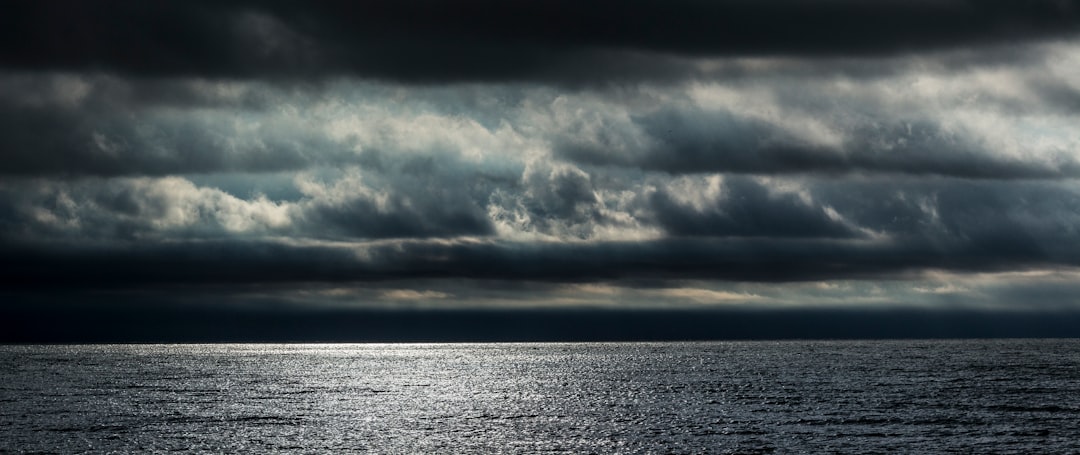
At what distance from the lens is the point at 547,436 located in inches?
3652

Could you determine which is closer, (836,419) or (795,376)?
(836,419)

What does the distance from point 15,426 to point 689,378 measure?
413 ft

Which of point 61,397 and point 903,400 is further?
point 61,397

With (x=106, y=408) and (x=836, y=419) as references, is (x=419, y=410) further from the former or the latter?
(x=836, y=419)

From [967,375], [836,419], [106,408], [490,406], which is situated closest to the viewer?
[836,419]

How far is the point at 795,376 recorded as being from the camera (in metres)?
193

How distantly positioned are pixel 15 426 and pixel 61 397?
42195 mm

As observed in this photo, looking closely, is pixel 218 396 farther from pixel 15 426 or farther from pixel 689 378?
pixel 689 378

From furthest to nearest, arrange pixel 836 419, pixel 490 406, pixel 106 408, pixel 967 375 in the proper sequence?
pixel 967 375, pixel 490 406, pixel 106 408, pixel 836 419

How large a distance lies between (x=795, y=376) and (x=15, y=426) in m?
138

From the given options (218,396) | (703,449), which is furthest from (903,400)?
(218,396)

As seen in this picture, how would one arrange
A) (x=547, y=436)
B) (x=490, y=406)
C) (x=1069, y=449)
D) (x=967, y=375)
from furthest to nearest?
(x=967, y=375) → (x=490, y=406) → (x=547, y=436) → (x=1069, y=449)

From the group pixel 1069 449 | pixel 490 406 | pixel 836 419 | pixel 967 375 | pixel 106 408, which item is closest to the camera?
pixel 1069 449

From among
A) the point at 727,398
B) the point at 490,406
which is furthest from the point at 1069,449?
the point at 490,406
